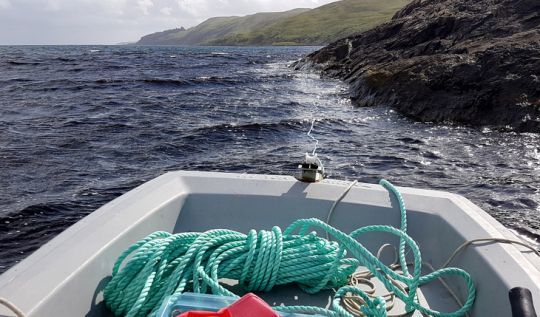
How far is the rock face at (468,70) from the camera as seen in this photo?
11.4 meters

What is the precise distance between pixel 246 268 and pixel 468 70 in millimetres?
12244

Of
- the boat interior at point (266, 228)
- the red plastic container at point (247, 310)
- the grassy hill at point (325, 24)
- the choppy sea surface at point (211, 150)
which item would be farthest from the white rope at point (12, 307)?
the grassy hill at point (325, 24)

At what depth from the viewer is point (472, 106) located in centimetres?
1186

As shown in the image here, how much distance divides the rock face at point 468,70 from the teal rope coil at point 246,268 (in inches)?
378

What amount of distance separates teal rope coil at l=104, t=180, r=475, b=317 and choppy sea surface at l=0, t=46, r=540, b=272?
3.35 m

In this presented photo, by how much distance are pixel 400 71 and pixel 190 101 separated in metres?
7.59

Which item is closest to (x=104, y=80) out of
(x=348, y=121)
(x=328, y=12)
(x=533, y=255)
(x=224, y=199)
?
(x=348, y=121)

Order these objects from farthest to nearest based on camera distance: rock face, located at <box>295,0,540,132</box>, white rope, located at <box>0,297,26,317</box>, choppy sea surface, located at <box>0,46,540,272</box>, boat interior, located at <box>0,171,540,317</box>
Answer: rock face, located at <box>295,0,540,132</box>, choppy sea surface, located at <box>0,46,540,272</box>, boat interior, located at <box>0,171,540,317</box>, white rope, located at <box>0,297,26,317</box>

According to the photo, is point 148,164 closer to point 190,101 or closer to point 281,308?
point 281,308

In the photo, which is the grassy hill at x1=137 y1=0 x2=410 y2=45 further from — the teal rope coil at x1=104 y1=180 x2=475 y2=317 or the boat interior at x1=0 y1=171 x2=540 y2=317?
the teal rope coil at x1=104 y1=180 x2=475 y2=317

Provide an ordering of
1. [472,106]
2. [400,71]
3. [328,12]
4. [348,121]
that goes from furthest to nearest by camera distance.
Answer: [328,12] < [400,71] < [348,121] < [472,106]

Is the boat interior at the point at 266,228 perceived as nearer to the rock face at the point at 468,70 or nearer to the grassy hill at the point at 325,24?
the rock face at the point at 468,70

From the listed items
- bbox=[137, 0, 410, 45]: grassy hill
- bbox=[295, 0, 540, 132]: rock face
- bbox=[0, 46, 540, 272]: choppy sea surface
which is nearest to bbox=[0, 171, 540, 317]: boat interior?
bbox=[0, 46, 540, 272]: choppy sea surface

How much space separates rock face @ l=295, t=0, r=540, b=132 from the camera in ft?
37.5
